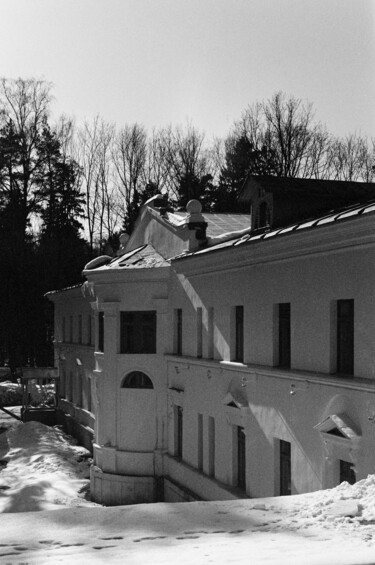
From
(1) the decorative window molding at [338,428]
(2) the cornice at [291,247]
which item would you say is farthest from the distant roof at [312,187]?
(1) the decorative window molding at [338,428]

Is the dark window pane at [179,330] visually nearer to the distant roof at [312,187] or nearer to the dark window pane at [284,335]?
the distant roof at [312,187]

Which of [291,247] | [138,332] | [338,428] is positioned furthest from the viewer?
[138,332]

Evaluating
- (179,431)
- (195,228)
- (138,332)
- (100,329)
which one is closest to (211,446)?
(179,431)

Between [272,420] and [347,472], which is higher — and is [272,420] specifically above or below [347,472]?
above

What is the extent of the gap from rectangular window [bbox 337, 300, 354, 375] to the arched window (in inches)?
399

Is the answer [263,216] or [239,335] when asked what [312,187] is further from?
[239,335]

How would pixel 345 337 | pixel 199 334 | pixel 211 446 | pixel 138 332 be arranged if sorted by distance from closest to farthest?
pixel 345 337 < pixel 211 446 < pixel 199 334 < pixel 138 332

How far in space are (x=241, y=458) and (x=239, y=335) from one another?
9.51 ft

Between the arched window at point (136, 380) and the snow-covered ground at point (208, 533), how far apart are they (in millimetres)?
14186

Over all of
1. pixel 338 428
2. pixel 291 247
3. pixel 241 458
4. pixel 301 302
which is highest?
pixel 291 247

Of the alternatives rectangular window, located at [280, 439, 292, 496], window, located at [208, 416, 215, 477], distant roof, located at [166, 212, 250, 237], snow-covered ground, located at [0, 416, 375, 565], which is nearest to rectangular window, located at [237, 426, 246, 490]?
window, located at [208, 416, 215, 477]

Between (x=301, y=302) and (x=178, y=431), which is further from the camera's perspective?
(x=178, y=431)

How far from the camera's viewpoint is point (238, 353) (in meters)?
17.0

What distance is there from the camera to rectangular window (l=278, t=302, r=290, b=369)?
1457 centimetres
